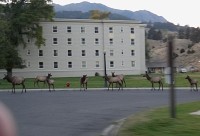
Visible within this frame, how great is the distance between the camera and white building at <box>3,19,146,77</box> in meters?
90.3

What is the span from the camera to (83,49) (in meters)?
93.0

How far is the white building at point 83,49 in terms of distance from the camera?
9031 centimetres

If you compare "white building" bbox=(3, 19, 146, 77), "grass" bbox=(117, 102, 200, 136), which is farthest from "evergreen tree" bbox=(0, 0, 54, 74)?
"grass" bbox=(117, 102, 200, 136)

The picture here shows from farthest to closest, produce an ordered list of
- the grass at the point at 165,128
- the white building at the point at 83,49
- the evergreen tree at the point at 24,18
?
the white building at the point at 83,49
the evergreen tree at the point at 24,18
the grass at the point at 165,128

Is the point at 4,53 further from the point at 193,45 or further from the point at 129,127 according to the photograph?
the point at 193,45

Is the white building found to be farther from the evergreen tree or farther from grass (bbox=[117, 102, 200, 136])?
grass (bbox=[117, 102, 200, 136])

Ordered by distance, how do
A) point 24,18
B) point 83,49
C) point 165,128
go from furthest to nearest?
point 83,49 → point 24,18 → point 165,128

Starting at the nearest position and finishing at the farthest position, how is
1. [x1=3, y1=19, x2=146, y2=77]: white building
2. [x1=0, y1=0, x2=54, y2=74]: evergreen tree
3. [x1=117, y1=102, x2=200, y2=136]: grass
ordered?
1. [x1=117, y1=102, x2=200, y2=136]: grass
2. [x1=0, y1=0, x2=54, y2=74]: evergreen tree
3. [x1=3, y1=19, x2=146, y2=77]: white building


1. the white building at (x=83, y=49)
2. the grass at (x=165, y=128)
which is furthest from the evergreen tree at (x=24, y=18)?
the grass at (x=165, y=128)

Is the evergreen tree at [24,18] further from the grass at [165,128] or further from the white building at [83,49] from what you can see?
the grass at [165,128]

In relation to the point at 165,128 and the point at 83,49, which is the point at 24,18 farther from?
the point at 165,128

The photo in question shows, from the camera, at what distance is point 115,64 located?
94.2m

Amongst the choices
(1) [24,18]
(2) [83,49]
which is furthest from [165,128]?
(2) [83,49]

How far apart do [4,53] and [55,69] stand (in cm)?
2849
